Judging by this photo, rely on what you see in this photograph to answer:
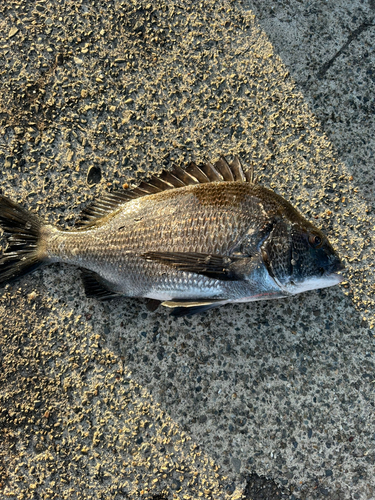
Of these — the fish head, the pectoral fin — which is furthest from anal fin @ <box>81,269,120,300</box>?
the fish head

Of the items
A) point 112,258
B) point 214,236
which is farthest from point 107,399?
point 214,236

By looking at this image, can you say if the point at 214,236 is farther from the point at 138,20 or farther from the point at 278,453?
the point at 138,20

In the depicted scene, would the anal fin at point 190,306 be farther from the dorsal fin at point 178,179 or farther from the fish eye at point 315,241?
the dorsal fin at point 178,179

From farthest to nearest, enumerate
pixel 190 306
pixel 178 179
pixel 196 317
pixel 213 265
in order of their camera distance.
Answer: pixel 196 317 → pixel 178 179 → pixel 190 306 → pixel 213 265

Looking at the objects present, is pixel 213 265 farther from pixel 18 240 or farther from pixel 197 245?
pixel 18 240

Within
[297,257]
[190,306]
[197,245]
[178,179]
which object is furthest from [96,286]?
[297,257]

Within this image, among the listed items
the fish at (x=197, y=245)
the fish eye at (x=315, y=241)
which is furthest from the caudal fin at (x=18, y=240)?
the fish eye at (x=315, y=241)
